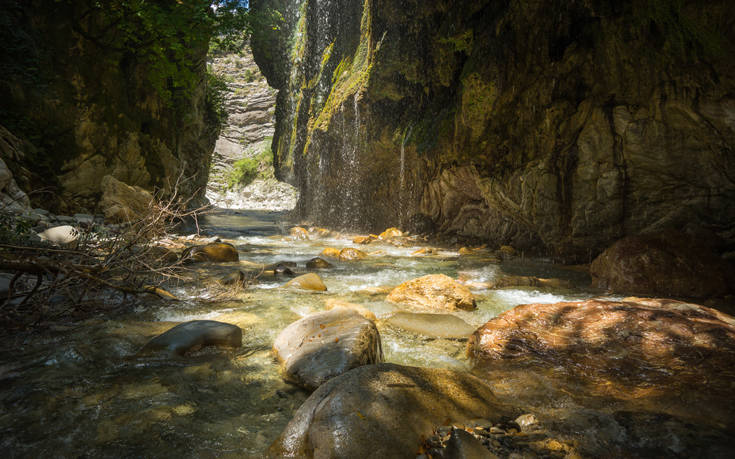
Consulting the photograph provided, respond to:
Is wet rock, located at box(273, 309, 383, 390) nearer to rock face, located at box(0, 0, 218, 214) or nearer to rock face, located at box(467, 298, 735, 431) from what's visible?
rock face, located at box(467, 298, 735, 431)

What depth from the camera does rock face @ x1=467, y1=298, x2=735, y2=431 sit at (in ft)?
6.29

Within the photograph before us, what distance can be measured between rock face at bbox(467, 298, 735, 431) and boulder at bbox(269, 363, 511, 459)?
0.46m

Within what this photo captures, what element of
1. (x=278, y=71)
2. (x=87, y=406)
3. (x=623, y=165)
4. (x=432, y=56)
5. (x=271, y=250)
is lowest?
(x=271, y=250)

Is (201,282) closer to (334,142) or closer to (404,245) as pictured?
(404,245)

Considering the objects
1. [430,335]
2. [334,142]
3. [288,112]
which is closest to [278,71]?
[288,112]

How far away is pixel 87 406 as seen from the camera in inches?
76.1

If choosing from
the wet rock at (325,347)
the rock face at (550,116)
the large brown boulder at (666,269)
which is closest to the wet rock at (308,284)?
the wet rock at (325,347)

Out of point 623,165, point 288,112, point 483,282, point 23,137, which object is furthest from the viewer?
point 288,112

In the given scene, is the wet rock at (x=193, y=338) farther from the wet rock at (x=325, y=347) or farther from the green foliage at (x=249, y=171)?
the green foliage at (x=249, y=171)

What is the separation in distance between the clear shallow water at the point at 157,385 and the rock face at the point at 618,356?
1.54 feet

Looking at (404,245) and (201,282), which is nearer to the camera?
(201,282)

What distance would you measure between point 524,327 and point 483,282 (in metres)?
2.79

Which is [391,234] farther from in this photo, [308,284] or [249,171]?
[249,171]

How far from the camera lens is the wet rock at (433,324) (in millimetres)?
3354
